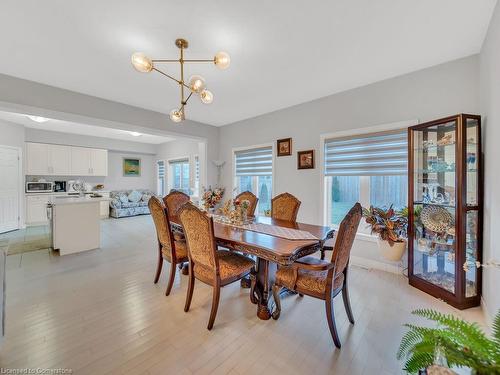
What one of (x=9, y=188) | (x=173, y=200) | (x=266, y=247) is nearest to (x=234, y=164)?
(x=173, y=200)

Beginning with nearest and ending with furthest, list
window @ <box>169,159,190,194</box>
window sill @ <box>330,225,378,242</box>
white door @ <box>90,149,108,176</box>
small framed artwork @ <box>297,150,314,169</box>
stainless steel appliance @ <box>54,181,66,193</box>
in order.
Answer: window sill @ <box>330,225,378,242</box> < small framed artwork @ <box>297,150,314,169</box> < stainless steel appliance @ <box>54,181,66,193</box> < white door @ <box>90,149,108,176</box> < window @ <box>169,159,190,194</box>

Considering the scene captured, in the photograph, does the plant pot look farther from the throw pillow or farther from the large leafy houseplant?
the throw pillow

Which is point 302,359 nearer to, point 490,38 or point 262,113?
point 490,38

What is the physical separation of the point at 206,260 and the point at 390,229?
7.65 ft

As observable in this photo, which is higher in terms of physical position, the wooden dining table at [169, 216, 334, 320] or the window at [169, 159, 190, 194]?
the window at [169, 159, 190, 194]

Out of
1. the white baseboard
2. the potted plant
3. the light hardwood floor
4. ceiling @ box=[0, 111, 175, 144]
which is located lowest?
the light hardwood floor

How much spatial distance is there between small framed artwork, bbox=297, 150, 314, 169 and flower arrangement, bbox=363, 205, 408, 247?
1.26 m

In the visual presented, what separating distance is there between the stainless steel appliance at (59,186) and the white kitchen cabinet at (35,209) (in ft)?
Result: 1.34

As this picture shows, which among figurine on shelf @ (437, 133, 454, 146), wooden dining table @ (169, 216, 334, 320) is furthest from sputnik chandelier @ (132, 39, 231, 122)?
figurine on shelf @ (437, 133, 454, 146)

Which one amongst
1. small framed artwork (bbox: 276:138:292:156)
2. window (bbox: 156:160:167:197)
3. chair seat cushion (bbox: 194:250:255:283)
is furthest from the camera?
window (bbox: 156:160:167:197)

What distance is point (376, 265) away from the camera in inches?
123

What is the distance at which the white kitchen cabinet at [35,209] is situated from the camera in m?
5.65

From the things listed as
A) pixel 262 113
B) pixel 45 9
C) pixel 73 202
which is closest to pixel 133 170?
pixel 73 202

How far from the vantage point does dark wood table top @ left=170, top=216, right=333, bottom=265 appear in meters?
1.66
